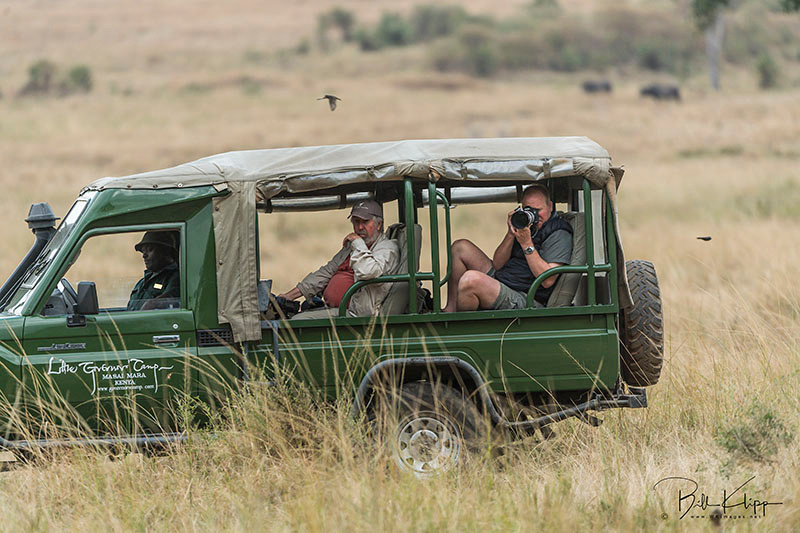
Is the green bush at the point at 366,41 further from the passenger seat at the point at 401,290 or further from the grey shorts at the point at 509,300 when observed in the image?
the grey shorts at the point at 509,300

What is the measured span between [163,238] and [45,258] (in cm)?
69

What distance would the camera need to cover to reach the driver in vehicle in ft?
19.0

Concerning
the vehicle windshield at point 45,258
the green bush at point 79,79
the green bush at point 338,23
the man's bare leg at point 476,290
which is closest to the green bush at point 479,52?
the green bush at point 338,23

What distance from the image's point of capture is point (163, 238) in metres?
5.84

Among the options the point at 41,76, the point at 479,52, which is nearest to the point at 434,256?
the point at 41,76

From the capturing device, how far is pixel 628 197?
1981cm

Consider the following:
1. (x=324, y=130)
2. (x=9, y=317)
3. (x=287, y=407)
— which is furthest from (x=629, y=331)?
(x=324, y=130)

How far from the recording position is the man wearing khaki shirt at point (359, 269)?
581 centimetres

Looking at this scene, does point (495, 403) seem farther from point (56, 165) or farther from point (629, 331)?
point (56, 165)

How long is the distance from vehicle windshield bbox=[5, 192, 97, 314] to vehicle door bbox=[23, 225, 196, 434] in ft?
0.42
